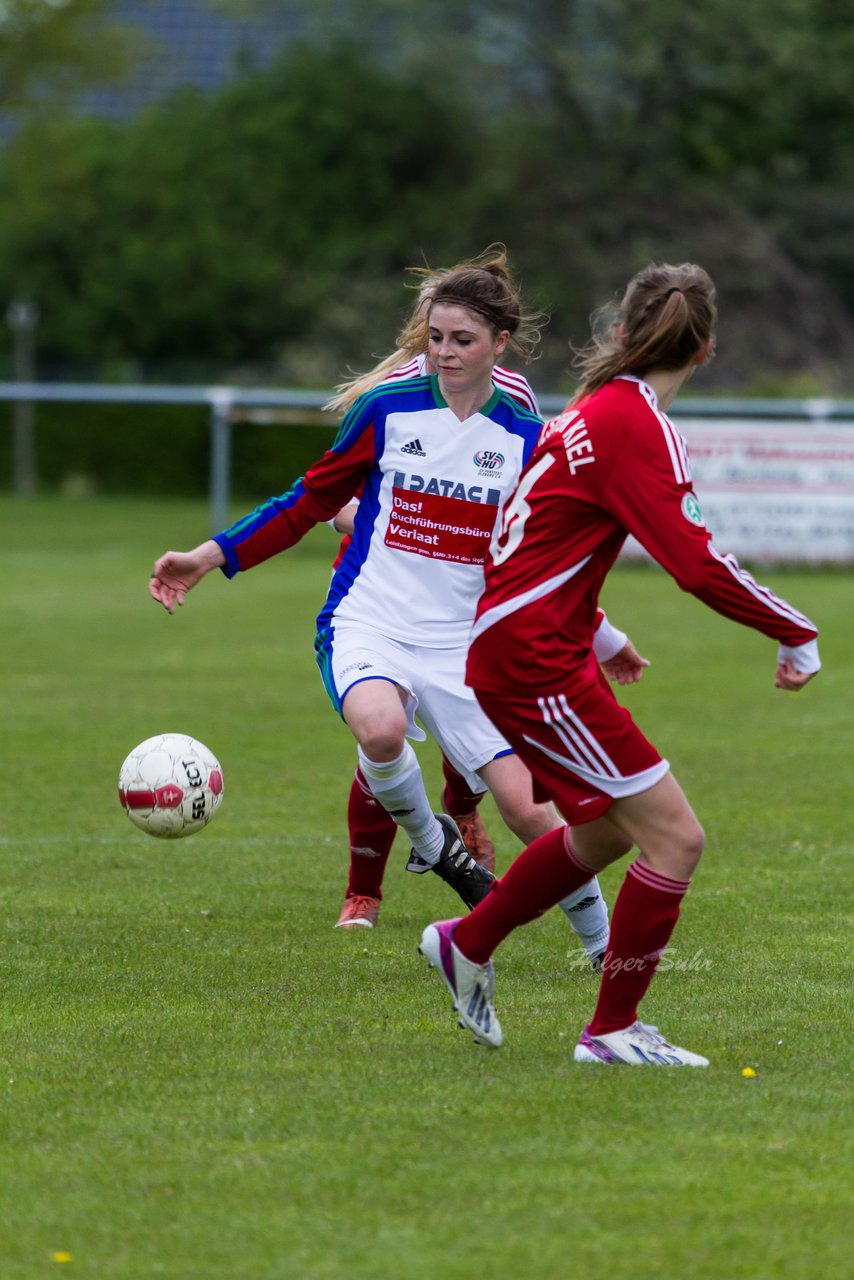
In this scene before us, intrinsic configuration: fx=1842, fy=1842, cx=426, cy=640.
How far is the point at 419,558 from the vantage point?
569 cm

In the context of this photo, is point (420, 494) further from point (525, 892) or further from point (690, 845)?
point (690, 845)

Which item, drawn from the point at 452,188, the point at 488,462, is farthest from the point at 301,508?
the point at 452,188

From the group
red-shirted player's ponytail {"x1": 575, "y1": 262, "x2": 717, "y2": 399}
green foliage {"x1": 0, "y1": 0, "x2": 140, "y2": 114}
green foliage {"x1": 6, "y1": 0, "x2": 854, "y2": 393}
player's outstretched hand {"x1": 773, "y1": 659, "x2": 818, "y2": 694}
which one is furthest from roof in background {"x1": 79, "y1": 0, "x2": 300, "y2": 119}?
player's outstretched hand {"x1": 773, "y1": 659, "x2": 818, "y2": 694}

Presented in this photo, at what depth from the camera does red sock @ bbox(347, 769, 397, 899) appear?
20.1 ft

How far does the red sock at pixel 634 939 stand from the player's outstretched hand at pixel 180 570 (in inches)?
65.4

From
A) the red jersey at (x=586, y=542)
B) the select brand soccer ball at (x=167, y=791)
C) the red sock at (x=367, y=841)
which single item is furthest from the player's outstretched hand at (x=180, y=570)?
the red jersey at (x=586, y=542)

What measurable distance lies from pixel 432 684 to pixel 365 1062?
1.45 metres

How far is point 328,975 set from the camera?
5371mm

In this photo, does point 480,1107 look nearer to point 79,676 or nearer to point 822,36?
point 79,676

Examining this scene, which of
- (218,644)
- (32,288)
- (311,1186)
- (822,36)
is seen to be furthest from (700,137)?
(311,1186)

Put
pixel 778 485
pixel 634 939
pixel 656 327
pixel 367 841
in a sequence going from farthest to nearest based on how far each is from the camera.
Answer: pixel 778 485
pixel 367 841
pixel 634 939
pixel 656 327

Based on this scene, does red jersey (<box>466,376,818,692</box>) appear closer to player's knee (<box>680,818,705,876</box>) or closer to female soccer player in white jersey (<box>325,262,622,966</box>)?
player's knee (<box>680,818,705,876</box>)

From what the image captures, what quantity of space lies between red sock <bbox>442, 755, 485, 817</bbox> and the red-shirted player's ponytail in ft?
7.39

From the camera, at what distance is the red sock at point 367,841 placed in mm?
6133
